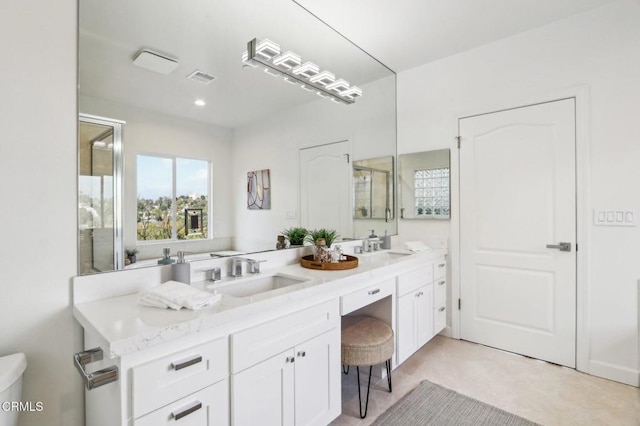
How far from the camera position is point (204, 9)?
A: 5.77ft

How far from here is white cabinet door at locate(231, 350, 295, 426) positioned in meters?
1.24

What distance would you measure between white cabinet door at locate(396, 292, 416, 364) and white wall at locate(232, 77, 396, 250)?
2.76 ft

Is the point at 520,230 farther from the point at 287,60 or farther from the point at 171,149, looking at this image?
the point at 171,149

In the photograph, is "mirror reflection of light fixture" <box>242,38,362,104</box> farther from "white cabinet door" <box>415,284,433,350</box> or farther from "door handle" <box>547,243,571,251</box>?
"door handle" <box>547,243,571,251</box>

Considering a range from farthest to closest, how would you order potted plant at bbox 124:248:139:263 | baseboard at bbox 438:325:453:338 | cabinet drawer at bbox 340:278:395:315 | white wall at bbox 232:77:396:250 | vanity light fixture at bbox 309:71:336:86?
baseboard at bbox 438:325:453:338 → vanity light fixture at bbox 309:71:336:86 → white wall at bbox 232:77:396:250 → cabinet drawer at bbox 340:278:395:315 → potted plant at bbox 124:248:139:263

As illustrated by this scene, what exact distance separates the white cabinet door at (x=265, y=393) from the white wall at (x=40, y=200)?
72 cm

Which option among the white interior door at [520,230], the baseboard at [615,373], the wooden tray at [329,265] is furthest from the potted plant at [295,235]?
the baseboard at [615,373]

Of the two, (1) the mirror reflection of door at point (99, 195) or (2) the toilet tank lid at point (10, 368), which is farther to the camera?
(1) the mirror reflection of door at point (99, 195)

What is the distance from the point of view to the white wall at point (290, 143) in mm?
1978

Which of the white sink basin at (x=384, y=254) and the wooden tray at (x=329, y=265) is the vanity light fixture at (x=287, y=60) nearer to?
the wooden tray at (x=329, y=265)

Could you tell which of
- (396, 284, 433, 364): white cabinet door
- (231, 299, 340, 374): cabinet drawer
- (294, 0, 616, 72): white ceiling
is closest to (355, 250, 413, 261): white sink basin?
(396, 284, 433, 364): white cabinet door

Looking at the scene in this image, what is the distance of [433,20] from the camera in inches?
95.3

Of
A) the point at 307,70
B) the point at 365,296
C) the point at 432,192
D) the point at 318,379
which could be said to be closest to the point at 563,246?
the point at 432,192

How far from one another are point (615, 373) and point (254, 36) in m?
3.40
